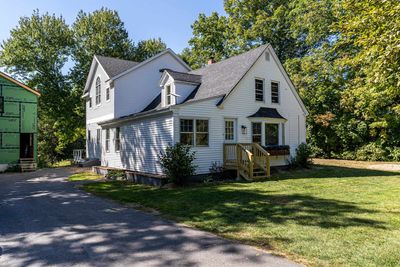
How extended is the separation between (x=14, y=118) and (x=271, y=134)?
19.8m

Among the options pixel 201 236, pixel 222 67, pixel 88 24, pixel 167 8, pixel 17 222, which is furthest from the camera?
pixel 88 24

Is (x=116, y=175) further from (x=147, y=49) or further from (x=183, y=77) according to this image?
(x=147, y=49)

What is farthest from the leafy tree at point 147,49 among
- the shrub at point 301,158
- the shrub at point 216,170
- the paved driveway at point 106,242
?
the paved driveway at point 106,242

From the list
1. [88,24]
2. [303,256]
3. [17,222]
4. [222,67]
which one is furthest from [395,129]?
[88,24]

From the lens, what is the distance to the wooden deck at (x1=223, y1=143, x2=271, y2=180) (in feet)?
44.5

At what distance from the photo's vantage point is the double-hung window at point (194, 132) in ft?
43.6

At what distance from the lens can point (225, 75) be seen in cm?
1666

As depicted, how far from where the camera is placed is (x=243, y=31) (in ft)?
108

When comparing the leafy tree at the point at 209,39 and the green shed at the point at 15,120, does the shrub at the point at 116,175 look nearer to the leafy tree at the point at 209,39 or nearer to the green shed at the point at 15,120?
the green shed at the point at 15,120

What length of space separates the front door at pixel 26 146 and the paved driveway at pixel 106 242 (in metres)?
17.6

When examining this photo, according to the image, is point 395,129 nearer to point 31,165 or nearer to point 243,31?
point 243,31

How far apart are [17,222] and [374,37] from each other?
33.8 ft

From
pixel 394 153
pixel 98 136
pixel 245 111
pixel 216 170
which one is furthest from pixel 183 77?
pixel 394 153

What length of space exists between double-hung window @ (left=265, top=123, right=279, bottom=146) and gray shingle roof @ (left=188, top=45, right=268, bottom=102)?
11.0 ft
